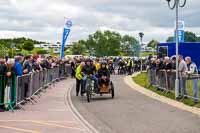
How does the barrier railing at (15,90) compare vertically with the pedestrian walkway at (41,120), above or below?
above

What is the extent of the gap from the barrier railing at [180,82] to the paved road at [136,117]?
1.24 meters

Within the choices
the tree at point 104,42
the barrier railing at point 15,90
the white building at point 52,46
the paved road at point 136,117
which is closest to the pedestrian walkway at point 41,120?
the barrier railing at point 15,90

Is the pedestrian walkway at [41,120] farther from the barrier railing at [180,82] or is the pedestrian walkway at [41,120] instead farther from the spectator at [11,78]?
the barrier railing at [180,82]

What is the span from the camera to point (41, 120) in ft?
46.3

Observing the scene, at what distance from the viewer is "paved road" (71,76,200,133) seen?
12219 mm

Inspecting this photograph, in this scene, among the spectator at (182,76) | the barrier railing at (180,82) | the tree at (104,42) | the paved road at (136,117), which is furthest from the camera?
the tree at (104,42)

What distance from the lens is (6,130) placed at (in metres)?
11.9

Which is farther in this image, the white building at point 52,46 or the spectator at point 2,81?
the white building at point 52,46

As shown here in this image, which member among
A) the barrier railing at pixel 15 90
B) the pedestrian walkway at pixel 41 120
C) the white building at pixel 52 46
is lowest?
the pedestrian walkway at pixel 41 120

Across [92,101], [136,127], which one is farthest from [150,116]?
[92,101]

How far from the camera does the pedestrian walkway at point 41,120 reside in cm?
1212

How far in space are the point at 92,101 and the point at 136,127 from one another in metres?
8.29

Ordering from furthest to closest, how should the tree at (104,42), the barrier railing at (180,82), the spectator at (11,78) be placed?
the tree at (104,42) < the barrier railing at (180,82) < the spectator at (11,78)

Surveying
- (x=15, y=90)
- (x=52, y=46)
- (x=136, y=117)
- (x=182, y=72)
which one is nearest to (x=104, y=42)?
(x=52, y=46)
